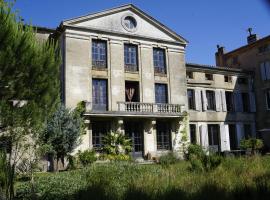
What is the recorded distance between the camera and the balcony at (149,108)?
24.0m

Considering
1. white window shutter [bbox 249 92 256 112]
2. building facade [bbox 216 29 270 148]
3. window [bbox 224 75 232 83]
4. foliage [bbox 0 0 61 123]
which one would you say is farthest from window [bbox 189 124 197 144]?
foliage [bbox 0 0 61 123]

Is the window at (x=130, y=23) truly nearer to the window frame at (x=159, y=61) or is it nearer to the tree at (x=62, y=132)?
the window frame at (x=159, y=61)

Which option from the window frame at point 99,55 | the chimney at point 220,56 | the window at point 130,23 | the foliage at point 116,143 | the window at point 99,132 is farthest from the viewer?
the chimney at point 220,56

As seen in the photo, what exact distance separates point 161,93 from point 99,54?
5.82 metres

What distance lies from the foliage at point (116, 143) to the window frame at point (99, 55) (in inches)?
199

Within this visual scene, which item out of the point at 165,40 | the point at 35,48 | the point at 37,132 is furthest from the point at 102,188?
the point at 165,40

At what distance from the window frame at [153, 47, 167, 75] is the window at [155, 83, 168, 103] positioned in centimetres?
111

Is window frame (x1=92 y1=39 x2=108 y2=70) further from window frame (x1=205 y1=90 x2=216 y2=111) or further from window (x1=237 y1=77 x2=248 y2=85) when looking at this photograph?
window (x1=237 y1=77 x2=248 y2=85)

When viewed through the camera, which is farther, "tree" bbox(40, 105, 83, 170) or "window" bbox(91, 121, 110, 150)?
"window" bbox(91, 121, 110, 150)

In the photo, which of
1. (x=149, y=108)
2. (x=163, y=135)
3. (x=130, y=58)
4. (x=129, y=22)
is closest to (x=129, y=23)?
(x=129, y=22)

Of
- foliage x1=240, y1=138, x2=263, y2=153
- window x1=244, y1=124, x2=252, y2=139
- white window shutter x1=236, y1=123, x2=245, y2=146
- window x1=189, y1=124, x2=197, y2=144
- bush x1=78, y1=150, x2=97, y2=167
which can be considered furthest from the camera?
window x1=244, y1=124, x2=252, y2=139

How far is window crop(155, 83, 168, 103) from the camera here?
26.3 meters

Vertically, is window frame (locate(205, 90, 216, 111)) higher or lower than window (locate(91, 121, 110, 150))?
higher

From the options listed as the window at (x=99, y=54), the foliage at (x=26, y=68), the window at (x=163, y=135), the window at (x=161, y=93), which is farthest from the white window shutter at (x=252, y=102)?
the foliage at (x=26, y=68)
